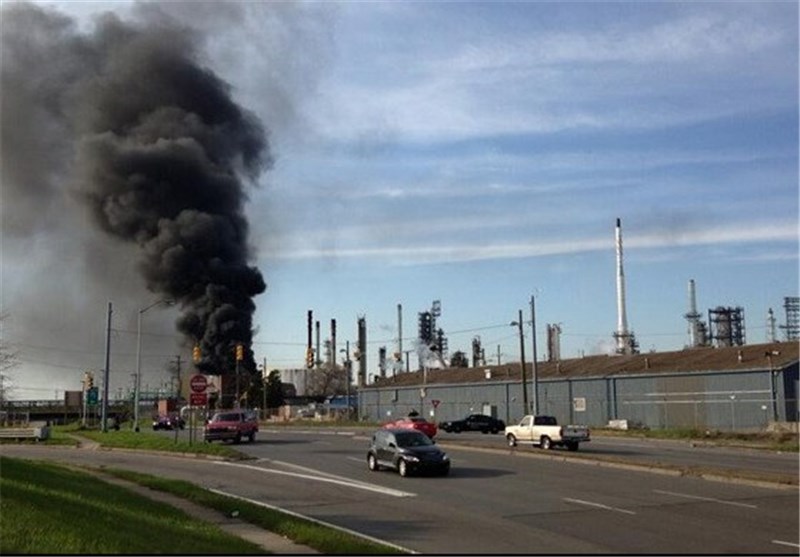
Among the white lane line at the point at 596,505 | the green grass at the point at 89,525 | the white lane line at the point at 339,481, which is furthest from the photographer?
the white lane line at the point at 339,481

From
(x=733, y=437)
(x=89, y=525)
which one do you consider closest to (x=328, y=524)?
(x=89, y=525)

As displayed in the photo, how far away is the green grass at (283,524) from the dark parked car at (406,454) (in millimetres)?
6231

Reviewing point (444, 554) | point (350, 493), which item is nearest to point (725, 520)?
point (444, 554)

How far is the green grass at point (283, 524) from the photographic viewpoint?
12.2 metres

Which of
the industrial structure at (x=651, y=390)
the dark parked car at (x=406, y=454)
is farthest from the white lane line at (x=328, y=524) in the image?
the industrial structure at (x=651, y=390)

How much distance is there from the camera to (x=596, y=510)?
54.7 ft

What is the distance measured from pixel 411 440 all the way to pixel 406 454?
1030 mm

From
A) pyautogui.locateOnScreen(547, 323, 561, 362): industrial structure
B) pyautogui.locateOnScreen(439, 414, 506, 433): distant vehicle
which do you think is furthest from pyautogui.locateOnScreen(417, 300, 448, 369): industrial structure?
pyautogui.locateOnScreen(439, 414, 506, 433): distant vehicle

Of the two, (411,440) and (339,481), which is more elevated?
(411,440)

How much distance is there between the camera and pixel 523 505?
17828 mm

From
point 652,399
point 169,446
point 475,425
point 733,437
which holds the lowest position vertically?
point 733,437

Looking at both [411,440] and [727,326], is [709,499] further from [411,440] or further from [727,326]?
[727,326]

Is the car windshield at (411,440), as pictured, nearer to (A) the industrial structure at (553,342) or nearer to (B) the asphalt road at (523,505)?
(B) the asphalt road at (523,505)

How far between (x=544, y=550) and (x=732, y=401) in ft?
162
